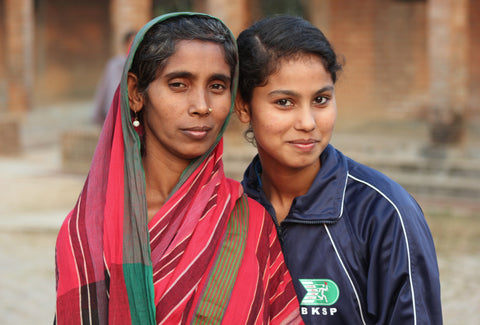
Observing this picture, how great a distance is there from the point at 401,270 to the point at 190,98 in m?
0.85

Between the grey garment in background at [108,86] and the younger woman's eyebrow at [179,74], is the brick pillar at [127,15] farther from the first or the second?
the younger woman's eyebrow at [179,74]

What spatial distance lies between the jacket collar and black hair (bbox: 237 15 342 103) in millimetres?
304

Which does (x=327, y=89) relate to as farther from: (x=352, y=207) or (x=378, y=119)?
(x=378, y=119)

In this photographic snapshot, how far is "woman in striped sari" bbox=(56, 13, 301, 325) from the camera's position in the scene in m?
2.28

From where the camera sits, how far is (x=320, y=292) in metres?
2.37

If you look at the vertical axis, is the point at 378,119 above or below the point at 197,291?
below

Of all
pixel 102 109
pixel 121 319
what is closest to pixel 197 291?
pixel 121 319

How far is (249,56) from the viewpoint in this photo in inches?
101

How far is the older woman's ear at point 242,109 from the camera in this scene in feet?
8.73

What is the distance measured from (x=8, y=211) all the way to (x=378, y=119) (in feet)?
24.5

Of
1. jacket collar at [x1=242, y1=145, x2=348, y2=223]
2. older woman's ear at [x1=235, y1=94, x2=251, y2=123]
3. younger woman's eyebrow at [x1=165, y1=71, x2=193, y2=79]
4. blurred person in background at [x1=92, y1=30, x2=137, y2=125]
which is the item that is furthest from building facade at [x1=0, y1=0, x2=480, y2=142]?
younger woman's eyebrow at [x1=165, y1=71, x2=193, y2=79]

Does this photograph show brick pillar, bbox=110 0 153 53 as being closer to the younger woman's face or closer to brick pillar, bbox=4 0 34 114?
brick pillar, bbox=4 0 34 114

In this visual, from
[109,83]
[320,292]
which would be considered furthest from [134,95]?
[109,83]

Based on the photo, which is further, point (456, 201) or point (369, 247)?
point (456, 201)
